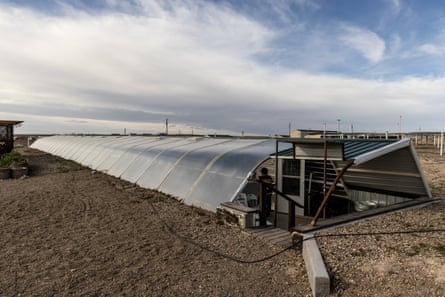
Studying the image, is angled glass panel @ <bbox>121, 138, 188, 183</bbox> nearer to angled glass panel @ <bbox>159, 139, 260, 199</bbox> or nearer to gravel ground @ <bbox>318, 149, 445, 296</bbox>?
angled glass panel @ <bbox>159, 139, 260, 199</bbox>

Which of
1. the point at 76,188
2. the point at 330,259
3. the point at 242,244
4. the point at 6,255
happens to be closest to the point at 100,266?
the point at 6,255

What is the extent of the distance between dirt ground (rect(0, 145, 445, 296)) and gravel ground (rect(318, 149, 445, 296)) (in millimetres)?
13

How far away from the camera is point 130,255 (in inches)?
203

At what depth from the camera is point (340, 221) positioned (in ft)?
20.6

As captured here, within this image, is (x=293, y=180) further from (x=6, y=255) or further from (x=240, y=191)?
(x=6, y=255)

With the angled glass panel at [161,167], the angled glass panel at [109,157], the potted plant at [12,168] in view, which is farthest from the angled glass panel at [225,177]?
the potted plant at [12,168]

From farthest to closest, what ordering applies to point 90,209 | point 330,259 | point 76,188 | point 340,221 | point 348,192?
point 76,188 → point 348,192 → point 90,209 → point 340,221 → point 330,259

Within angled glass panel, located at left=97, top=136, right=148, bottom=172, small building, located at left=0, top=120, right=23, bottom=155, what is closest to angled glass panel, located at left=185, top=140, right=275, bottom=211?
angled glass panel, located at left=97, top=136, right=148, bottom=172

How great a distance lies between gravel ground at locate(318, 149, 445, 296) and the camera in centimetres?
380

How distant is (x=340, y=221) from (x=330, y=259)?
185 centimetres

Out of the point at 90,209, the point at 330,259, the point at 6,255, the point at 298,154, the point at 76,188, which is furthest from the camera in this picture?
the point at 76,188

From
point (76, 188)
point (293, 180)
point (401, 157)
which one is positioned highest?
point (401, 157)

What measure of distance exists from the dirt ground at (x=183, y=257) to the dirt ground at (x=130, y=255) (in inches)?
0.6

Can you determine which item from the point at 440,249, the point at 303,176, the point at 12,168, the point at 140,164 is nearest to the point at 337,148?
the point at 440,249
